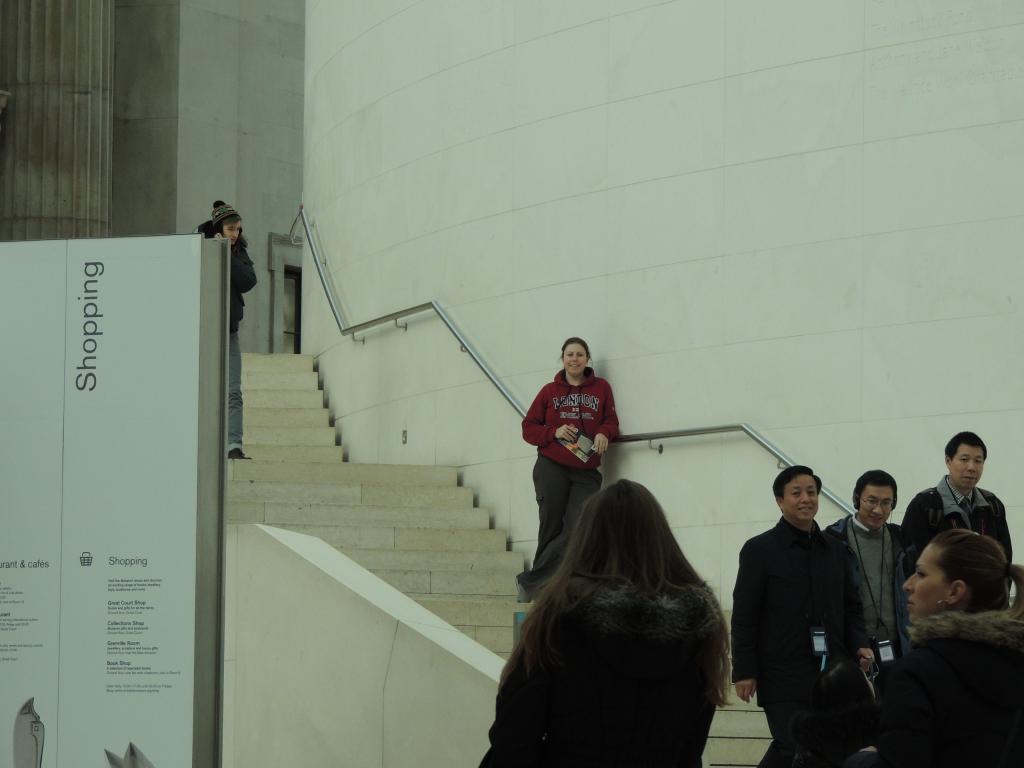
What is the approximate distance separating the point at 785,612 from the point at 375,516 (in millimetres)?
4736

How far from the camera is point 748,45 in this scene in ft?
32.4

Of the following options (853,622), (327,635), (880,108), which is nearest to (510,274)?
(880,108)

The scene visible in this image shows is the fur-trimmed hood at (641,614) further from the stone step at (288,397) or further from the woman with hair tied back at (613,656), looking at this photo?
the stone step at (288,397)

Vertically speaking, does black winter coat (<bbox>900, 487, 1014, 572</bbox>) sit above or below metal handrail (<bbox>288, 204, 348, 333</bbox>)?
below

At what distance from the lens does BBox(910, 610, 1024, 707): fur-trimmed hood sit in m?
3.39

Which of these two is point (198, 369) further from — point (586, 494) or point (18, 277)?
point (586, 494)

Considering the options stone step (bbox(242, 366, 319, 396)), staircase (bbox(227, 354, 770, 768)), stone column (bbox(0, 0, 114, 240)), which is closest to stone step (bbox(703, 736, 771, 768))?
staircase (bbox(227, 354, 770, 768))

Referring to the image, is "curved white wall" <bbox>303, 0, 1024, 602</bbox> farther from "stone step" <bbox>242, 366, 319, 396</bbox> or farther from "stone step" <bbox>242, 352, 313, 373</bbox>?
"stone step" <bbox>242, 352, 313, 373</bbox>

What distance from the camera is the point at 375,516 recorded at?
10.5m

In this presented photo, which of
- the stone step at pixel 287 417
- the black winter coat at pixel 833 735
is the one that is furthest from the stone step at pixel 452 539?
the black winter coat at pixel 833 735

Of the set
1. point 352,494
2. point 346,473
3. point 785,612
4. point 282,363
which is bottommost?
point 785,612

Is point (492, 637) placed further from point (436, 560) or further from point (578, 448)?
point (578, 448)

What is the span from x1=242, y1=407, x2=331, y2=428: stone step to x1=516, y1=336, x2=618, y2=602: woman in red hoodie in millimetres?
3009

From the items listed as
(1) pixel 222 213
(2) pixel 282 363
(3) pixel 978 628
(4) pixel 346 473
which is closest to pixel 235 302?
(1) pixel 222 213
